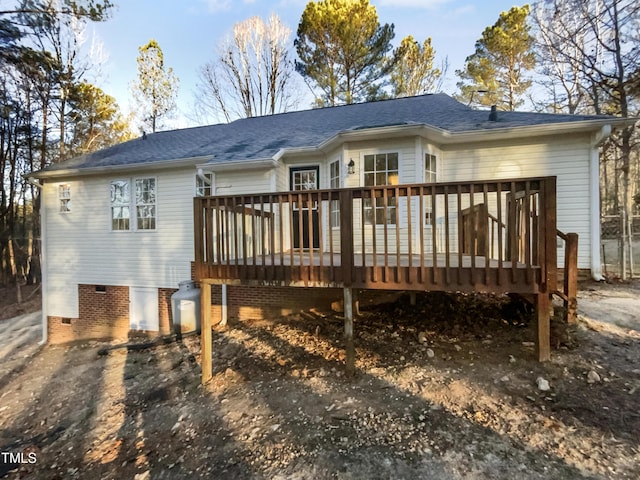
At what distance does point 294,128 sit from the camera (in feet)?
29.2

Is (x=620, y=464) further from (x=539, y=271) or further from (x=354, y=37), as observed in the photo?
(x=354, y=37)

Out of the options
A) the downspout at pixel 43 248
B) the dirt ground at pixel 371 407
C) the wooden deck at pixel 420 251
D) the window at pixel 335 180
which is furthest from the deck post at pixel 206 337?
the downspout at pixel 43 248

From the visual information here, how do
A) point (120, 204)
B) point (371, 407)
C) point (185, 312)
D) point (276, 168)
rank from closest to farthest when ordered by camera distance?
point (371, 407) → point (185, 312) → point (276, 168) → point (120, 204)

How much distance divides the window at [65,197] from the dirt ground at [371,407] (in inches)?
199

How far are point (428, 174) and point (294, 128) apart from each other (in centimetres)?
435

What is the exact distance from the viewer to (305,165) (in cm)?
739

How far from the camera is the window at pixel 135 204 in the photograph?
8.05 metres

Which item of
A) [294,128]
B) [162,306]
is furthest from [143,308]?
[294,128]

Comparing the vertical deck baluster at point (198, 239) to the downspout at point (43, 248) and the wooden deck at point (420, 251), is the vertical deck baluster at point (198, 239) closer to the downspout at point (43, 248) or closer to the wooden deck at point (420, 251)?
the wooden deck at point (420, 251)

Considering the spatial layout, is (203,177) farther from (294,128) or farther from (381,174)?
(381,174)

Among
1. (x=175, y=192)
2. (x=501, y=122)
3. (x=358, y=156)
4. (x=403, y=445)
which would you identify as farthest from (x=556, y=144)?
(x=175, y=192)

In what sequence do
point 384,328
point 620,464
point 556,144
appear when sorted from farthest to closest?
point 556,144 < point 384,328 < point 620,464

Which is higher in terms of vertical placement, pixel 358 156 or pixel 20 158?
pixel 20 158

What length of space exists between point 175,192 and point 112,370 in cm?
419
